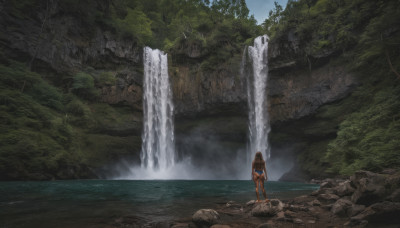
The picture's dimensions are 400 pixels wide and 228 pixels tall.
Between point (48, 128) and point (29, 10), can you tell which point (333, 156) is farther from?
point (29, 10)

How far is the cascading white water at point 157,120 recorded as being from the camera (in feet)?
88.2

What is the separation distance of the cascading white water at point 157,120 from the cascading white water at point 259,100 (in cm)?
921

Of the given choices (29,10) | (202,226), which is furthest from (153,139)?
(202,226)

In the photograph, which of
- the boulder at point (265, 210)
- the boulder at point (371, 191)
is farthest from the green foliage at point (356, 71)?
the boulder at point (265, 210)

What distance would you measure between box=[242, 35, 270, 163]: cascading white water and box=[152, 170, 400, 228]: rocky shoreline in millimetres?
19481

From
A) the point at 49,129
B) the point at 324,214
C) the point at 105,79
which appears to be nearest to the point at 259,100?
the point at 105,79

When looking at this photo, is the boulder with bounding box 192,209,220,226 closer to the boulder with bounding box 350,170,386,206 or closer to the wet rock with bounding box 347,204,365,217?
the wet rock with bounding box 347,204,365,217

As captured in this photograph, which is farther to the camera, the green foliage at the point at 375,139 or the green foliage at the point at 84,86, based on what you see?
the green foliage at the point at 84,86

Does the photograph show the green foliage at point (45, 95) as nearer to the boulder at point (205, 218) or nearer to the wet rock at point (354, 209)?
the boulder at point (205, 218)

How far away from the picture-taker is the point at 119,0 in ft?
111

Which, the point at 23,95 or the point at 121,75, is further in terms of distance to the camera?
the point at 121,75

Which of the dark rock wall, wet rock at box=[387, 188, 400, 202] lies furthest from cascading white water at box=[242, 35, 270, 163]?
wet rock at box=[387, 188, 400, 202]

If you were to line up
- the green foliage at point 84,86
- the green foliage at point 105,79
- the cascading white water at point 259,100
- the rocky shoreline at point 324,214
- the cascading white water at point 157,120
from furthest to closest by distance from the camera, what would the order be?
the cascading white water at point 157,120
the green foliage at point 105,79
the cascading white water at point 259,100
the green foliage at point 84,86
the rocky shoreline at point 324,214

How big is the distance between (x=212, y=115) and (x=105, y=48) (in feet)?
48.6
